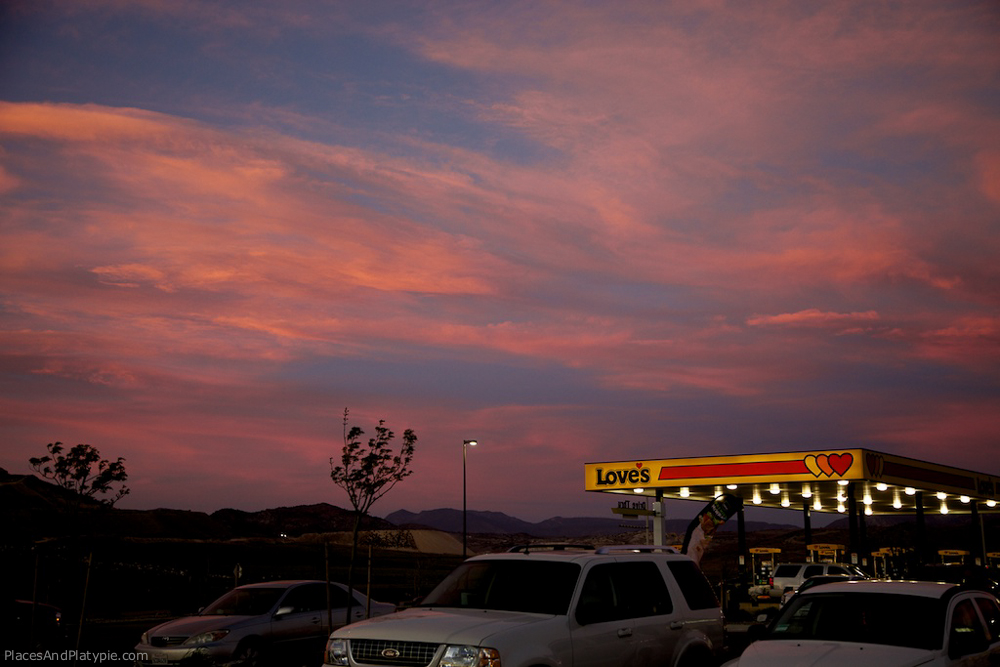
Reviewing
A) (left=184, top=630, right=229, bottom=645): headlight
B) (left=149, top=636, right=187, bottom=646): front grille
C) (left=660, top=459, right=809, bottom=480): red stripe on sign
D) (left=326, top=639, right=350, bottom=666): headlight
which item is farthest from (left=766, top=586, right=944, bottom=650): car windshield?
(left=660, top=459, right=809, bottom=480): red stripe on sign

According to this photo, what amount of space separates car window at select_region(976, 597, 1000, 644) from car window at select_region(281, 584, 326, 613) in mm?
11146

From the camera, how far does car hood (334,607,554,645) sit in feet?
29.6

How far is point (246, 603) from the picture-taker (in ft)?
57.1

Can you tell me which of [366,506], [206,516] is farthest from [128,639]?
[206,516]

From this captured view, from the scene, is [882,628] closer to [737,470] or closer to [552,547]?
[552,547]

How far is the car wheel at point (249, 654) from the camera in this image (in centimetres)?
1597

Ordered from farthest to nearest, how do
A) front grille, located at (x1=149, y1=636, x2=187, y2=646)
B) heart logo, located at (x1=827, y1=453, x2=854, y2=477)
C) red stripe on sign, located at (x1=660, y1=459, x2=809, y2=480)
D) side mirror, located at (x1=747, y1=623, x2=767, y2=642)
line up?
red stripe on sign, located at (x1=660, y1=459, x2=809, y2=480)
heart logo, located at (x1=827, y1=453, x2=854, y2=477)
front grille, located at (x1=149, y1=636, x2=187, y2=646)
side mirror, located at (x1=747, y1=623, x2=767, y2=642)

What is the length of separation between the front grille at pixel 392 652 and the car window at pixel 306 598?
27.6 ft

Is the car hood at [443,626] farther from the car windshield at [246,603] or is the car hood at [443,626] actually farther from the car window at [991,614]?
the car windshield at [246,603]

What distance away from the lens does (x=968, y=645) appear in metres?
9.41

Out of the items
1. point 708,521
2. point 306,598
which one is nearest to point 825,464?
point 708,521

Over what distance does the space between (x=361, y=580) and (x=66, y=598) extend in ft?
86.6

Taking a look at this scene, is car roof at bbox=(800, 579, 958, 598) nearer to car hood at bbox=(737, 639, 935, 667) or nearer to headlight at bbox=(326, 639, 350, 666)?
car hood at bbox=(737, 639, 935, 667)

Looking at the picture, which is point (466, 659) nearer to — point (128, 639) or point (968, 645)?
point (968, 645)
